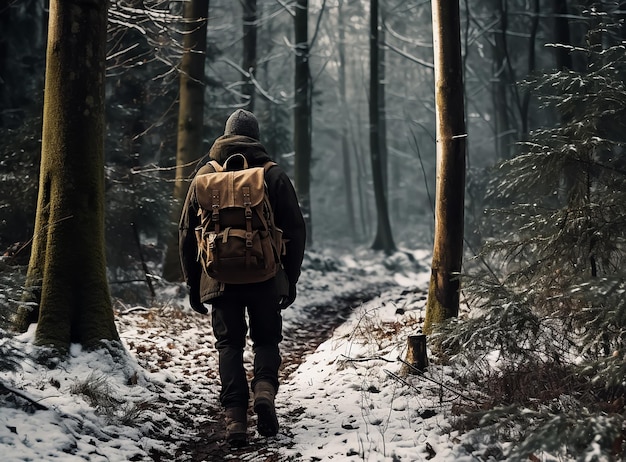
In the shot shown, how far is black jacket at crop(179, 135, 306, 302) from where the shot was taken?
15.6ft

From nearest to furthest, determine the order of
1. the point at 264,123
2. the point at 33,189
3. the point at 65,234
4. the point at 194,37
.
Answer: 1. the point at 65,234
2. the point at 33,189
3. the point at 194,37
4. the point at 264,123

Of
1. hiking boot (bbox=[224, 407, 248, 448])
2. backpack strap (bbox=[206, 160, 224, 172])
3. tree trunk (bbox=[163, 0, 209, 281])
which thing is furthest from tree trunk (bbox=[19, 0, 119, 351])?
tree trunk (bbox=[163, 0, 209, 281])

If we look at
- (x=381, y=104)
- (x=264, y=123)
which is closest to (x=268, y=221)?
(x=264, y=123)

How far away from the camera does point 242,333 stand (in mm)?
4820

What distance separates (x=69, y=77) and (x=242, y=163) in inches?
79.8

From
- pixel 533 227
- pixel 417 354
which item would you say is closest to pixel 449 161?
pixel 533 227

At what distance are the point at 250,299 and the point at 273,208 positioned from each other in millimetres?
769

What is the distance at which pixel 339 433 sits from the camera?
4508mm

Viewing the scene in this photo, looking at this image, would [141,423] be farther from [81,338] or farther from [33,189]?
[33,189]

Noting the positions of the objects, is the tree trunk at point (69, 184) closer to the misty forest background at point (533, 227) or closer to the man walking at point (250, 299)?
the misty forest background at point (533, 227)

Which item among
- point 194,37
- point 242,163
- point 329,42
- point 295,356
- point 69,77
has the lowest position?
point 295,356

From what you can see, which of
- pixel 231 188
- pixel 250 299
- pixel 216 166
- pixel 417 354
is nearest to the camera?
pixel 231 188

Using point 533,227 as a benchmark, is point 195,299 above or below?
below

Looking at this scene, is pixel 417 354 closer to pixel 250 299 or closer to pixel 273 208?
pixel 250 299
